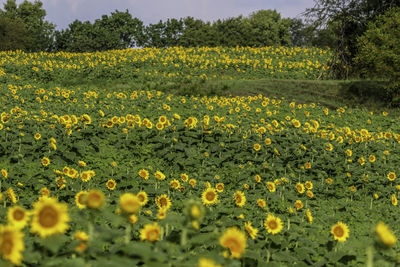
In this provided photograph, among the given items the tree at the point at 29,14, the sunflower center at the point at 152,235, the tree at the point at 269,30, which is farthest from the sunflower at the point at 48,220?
the tree at the point at 29,14

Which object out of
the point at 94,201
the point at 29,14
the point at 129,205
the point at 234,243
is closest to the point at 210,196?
the point at 234,243

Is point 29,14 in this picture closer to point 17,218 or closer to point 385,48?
point 385,48

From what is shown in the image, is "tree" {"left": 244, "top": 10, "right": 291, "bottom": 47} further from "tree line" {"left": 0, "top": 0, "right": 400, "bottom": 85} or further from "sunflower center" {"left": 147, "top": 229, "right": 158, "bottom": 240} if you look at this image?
Result: "sunflower center" {"left": 147, "top": 229, "right": 158, "bottom": 240}

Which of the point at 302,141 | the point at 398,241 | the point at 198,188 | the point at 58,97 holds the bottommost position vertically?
the point at 398,241

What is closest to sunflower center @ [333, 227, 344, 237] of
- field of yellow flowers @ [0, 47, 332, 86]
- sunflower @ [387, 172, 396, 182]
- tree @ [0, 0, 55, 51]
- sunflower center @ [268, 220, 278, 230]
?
sunflower center @ [268, 220, 278, 230]

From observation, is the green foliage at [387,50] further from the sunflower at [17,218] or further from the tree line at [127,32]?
the tree line at [127,32]

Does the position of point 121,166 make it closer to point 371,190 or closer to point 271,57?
point 371,190

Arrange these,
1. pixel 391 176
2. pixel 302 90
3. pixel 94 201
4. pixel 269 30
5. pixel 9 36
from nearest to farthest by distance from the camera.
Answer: pixel 94 201
pixel 391 176
pixel 302 90
pixel 9 36
pixel 269 30

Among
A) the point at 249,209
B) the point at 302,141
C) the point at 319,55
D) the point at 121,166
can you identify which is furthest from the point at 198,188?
the point at 319,55

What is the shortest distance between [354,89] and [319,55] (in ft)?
30.9

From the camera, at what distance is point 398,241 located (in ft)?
15.0

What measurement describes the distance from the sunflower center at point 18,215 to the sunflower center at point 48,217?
0.85 feet

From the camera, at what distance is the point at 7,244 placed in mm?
1556

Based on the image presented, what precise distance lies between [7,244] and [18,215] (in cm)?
33
